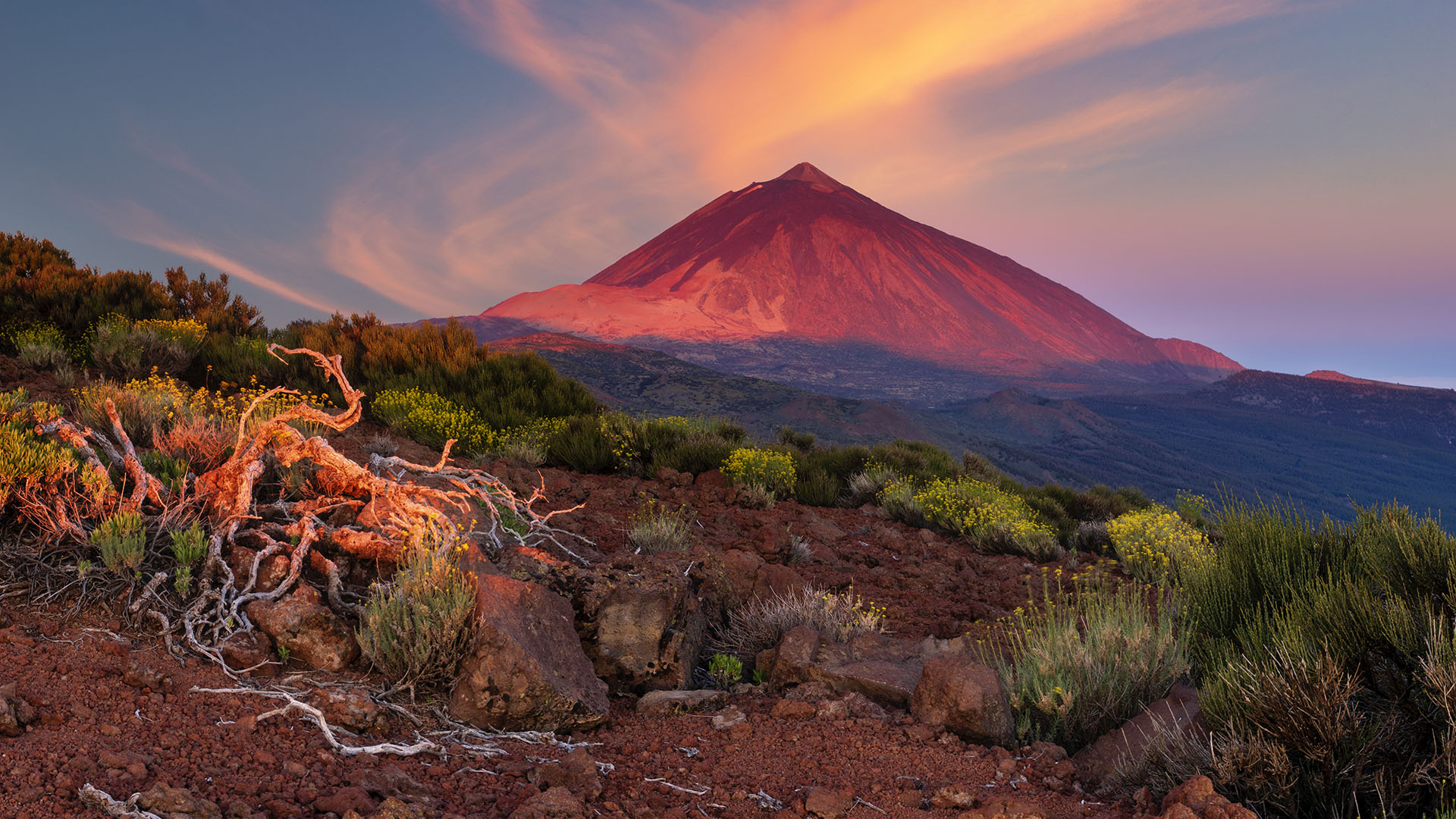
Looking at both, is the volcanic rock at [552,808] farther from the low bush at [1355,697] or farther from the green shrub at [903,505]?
the green shrub at [903,505]

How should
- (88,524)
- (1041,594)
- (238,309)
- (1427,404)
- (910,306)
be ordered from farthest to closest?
(910,306)
(1427,404)
(238,309)
(1041,594)
(88,524)

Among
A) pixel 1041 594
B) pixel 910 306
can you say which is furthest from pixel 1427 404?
pixel 1041 594

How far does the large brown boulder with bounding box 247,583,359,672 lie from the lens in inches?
129

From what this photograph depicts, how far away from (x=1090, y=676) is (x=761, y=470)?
593 centimetres

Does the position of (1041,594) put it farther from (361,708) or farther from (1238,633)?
(361,708)

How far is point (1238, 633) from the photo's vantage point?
3.19 meters

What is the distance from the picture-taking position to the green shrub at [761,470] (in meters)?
9.05

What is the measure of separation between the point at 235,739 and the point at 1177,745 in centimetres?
336

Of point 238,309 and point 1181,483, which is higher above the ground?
point 238,309

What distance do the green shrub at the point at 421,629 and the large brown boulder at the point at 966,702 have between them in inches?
81.7

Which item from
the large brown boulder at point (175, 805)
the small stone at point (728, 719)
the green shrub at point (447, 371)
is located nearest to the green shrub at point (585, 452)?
the green shrub at point (447, 371)

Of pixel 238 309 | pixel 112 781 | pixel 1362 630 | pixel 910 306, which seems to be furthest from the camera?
pixel 910 306

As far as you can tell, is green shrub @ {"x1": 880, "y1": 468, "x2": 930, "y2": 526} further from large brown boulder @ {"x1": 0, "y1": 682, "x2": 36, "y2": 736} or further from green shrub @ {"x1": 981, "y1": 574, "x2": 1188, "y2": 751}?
large brown boulder @ {"x1": 0, "y1": 682, "x2": 36, "y2": 736}

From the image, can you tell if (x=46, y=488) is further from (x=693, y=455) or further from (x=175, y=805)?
(x=693, y=455)
